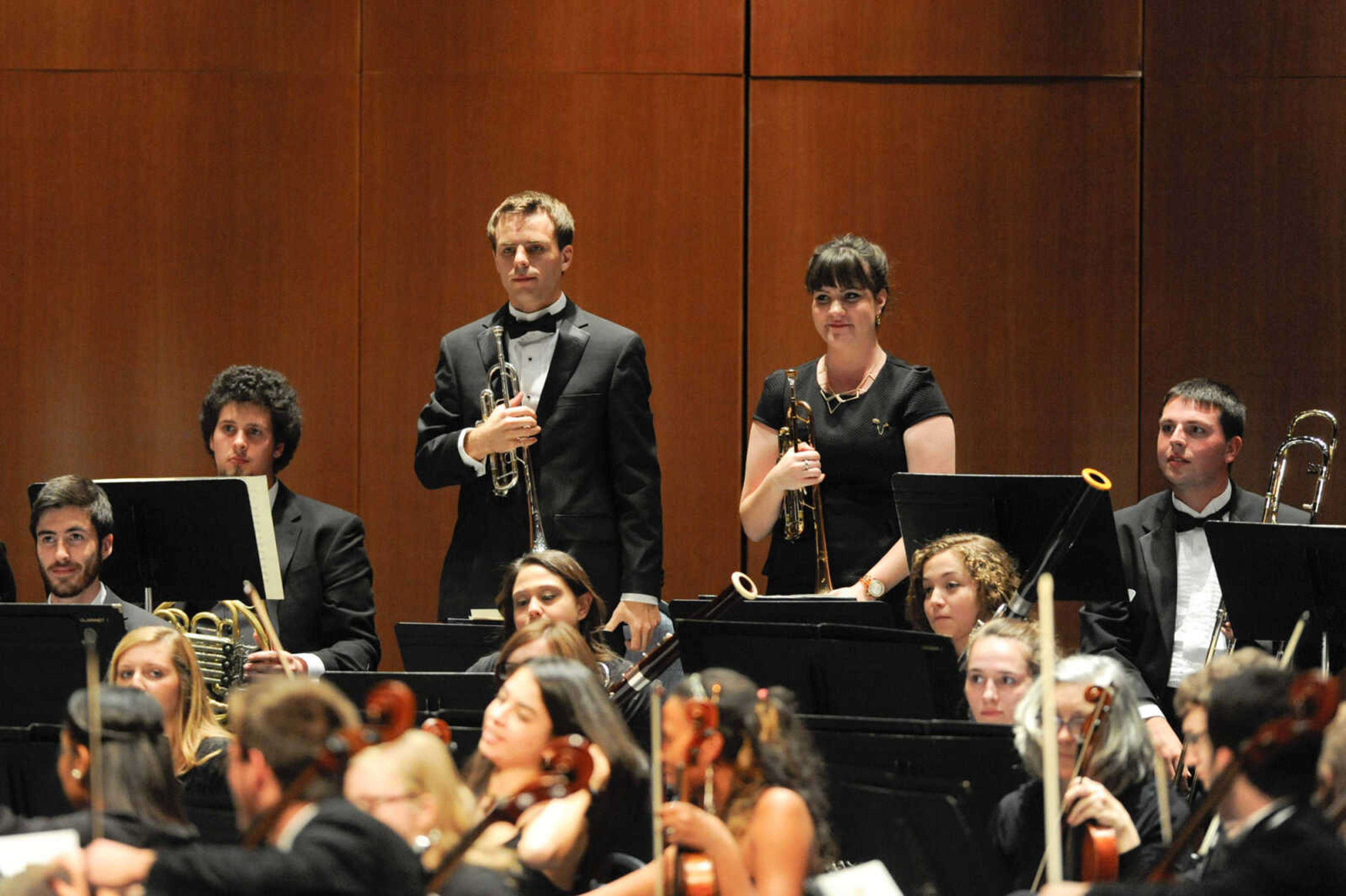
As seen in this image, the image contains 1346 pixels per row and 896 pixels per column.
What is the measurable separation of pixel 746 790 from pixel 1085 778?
60 cm

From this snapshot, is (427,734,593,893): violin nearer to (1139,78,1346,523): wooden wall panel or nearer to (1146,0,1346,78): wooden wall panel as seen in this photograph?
(1139,78,1346,523): wooden wall panel

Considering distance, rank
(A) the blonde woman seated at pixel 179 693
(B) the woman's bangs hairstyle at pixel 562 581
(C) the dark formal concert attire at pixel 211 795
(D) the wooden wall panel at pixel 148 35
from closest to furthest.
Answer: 1. (C) the dark formal concert attire at pixel 211 795
2. (A) the blonde woman seated at pixel 179 693
3. (B) the woman's bangs hairstyle at pixel 562 581
4. (D) the wooden wall panel at pixel 148 35

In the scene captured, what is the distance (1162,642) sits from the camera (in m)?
4.09


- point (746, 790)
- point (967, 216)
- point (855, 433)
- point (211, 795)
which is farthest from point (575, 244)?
point (746, 790)

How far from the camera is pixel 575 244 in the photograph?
17.3 ft

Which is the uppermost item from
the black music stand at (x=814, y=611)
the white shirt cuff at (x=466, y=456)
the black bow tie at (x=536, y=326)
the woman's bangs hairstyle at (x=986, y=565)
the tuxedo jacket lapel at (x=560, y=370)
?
the black bow tie at (x=536, y=326)

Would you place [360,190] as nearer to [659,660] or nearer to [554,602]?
[554,602]

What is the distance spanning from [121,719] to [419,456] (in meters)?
1.88

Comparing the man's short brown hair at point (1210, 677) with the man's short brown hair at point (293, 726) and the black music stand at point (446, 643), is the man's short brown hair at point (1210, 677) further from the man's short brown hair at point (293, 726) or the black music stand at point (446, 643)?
the black music stand at point (446, 643)

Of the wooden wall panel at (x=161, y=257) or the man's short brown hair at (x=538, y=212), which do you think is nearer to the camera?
the man's short brown hair at (x=538, y=212)

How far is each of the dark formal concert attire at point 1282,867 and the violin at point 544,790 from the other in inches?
29.1

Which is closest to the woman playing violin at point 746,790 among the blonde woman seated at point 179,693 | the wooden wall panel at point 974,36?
the blonde woman seated at point 179,693

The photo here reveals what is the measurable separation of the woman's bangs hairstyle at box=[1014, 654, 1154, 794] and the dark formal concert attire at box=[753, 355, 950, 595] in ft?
4.17

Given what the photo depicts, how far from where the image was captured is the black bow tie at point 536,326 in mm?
4258
